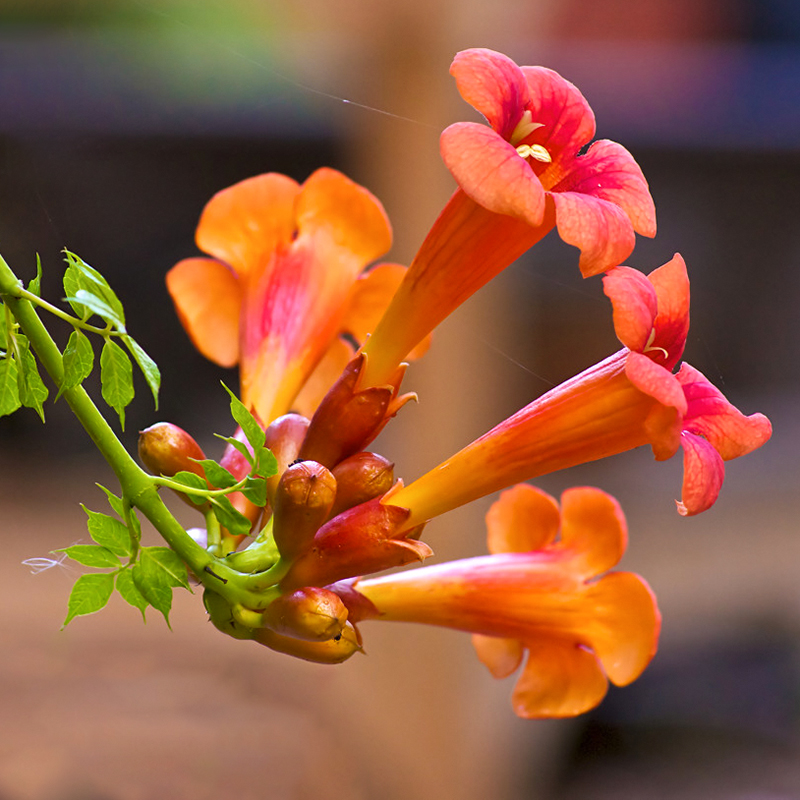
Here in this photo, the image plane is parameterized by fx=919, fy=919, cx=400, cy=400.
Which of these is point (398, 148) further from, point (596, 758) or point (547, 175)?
point (596, 758)

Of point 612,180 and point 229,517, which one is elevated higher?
point 612,180

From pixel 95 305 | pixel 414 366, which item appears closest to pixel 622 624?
pixel 95 305

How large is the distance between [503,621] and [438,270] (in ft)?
0.48

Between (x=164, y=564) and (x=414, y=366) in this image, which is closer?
(x=164, y=564)

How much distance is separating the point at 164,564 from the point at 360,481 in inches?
2.6

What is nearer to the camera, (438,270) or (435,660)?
(438,270)

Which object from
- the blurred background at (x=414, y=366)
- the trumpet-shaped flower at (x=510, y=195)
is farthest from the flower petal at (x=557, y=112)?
the blurred background at (x=414, y=366)

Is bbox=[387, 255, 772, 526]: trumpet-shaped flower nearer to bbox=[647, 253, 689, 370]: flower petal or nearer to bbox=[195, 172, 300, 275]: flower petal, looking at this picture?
bbox=[647, 253, 689, 370]: flower petal

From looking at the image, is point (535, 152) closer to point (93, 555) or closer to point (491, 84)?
point (491, 84)

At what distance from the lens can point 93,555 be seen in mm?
261

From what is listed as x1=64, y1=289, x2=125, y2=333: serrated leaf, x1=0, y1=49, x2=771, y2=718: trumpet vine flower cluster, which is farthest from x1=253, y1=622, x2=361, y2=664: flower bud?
x1=64, y1=289, x2=125, y2=333: serrated leaf

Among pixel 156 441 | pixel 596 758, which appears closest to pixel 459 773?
pixel 596 758

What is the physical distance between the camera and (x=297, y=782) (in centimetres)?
125

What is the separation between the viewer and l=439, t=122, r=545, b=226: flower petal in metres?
0.23
